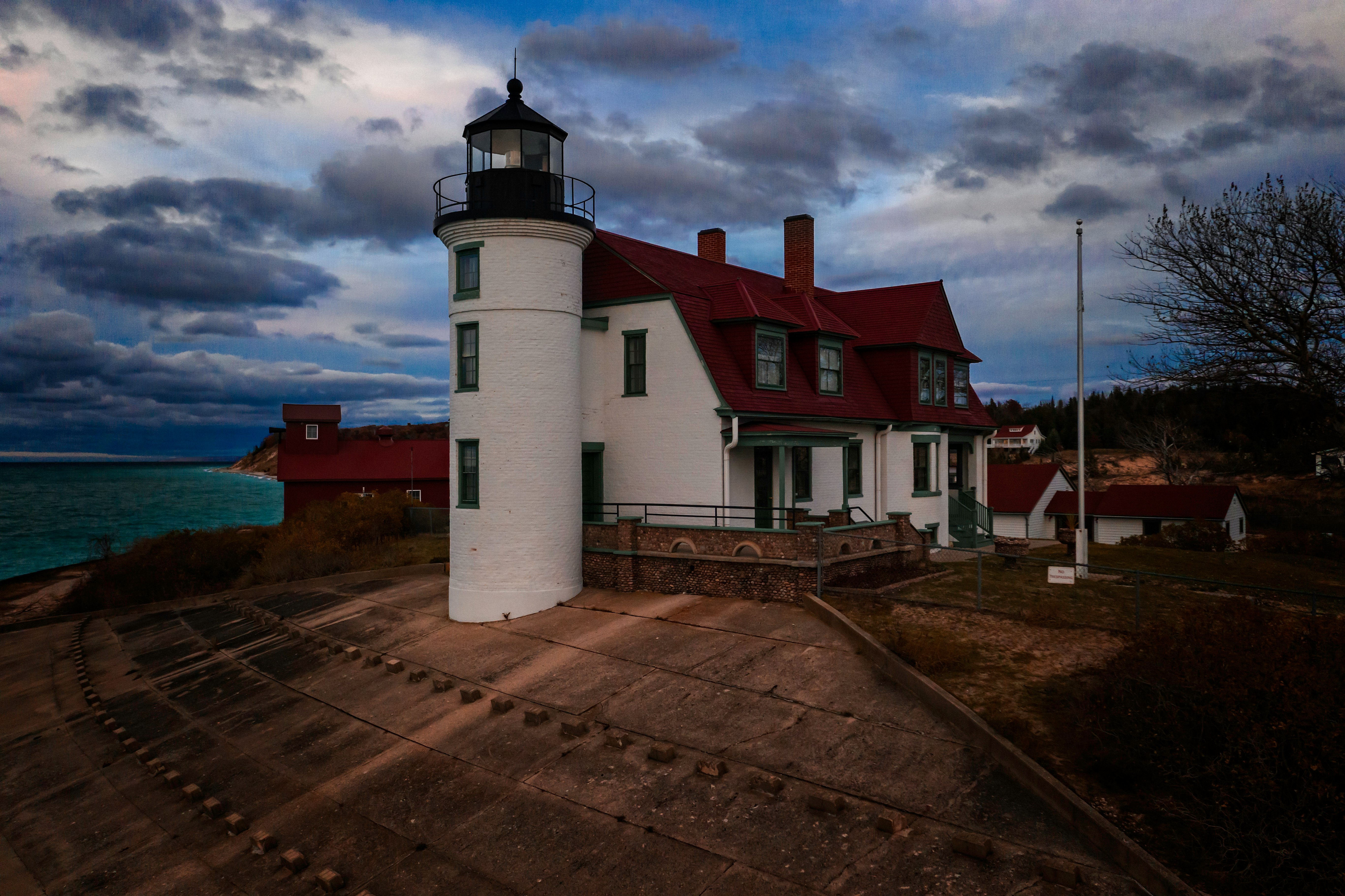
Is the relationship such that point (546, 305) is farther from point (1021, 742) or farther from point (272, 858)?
point (1021, 742)

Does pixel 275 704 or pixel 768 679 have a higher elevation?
pixel 768 679

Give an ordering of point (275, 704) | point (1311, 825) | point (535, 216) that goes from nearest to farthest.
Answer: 1. point (1311, 825)
2. point (275, 704)
3. point (535, 216)

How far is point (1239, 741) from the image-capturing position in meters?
8.45

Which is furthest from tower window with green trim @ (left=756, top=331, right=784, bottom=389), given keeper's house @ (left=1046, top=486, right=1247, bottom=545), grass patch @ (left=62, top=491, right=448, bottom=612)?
keeper's house @ (left=1046, top=486, right=1247, bottom=545)

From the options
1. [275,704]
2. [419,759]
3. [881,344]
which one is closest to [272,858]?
[419,759]

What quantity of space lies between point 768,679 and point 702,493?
25.9ft

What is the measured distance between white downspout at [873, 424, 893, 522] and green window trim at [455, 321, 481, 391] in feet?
43.1

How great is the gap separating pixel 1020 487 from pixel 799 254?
1038 inches

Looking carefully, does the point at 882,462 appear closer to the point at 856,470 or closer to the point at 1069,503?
the point at 856,470

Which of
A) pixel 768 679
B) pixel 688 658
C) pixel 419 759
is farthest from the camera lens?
pixel 688 658

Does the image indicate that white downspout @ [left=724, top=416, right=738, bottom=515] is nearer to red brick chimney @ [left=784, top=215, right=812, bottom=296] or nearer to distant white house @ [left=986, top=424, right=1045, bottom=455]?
A: red brick chimney @ [left=784, top=215, right=812, bottom=296]

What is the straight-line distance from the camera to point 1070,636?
1434 cm

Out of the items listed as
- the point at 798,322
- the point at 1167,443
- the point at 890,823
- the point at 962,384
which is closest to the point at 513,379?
the point at 798,322

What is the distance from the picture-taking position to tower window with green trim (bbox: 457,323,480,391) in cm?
2066
